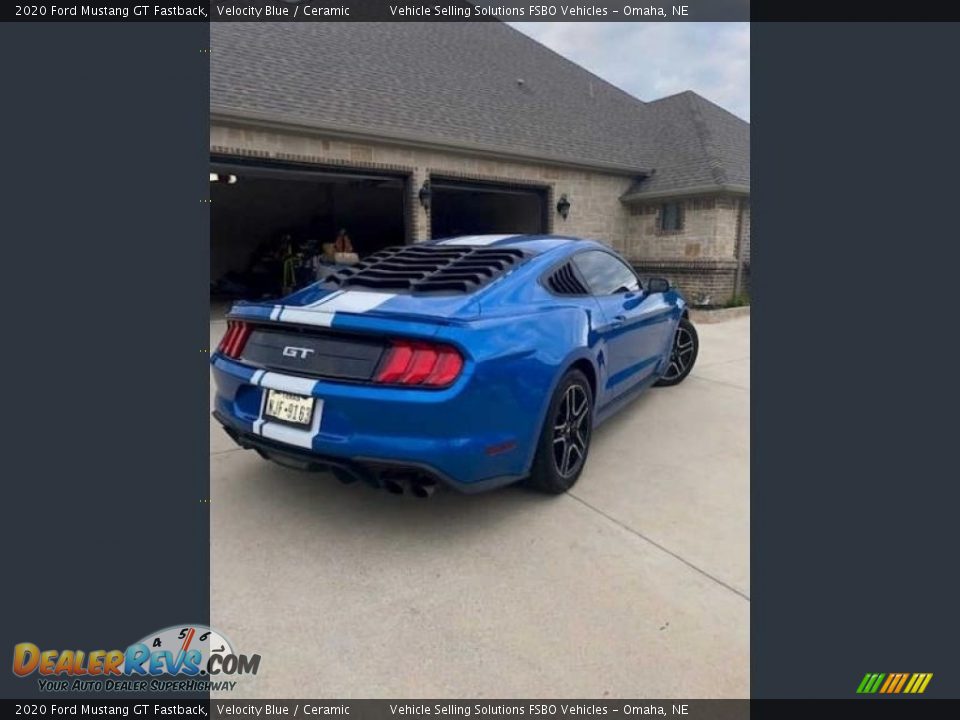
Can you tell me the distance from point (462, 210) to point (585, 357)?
15.5 meters

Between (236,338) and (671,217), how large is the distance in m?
11.6

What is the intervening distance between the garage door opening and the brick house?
67 mm

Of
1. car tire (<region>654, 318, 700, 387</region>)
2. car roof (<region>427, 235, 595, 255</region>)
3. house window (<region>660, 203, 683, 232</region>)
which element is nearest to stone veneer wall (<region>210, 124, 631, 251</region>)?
house window (<region>660, 203, 683, 232</region>)

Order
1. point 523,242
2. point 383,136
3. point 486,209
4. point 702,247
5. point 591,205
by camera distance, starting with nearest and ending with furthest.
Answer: point 523,242 → point 383,136 → point 702,247 → point 591,205 → point 486,209

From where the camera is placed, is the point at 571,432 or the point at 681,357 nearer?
the point at 571,432

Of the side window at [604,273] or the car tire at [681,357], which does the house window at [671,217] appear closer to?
the car tire at [681,357]

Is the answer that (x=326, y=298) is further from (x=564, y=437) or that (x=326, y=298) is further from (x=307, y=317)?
(x=564, y=437)

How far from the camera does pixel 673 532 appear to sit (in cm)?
267

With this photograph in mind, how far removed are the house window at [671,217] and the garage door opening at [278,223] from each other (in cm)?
690

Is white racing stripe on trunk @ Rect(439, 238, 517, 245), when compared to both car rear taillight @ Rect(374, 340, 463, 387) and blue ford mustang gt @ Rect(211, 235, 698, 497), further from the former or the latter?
car rear taillight @ Rect(374, 340, 463, 387)

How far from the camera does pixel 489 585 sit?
2.25 meters

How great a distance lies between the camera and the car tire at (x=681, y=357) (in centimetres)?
538
